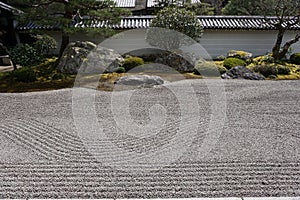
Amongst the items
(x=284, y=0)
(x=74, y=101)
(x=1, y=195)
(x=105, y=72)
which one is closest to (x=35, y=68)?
(x=105, y=72)

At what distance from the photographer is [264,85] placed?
7879mm

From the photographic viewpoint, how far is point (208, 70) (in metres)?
9.55

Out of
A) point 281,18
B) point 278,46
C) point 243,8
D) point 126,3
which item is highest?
point 126,3

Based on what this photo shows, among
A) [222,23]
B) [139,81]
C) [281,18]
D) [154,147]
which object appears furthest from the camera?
[222,23]

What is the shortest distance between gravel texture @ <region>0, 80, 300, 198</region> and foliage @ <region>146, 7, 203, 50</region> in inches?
181

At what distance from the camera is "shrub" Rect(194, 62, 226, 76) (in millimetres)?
9531

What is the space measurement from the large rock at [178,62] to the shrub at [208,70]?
43 centimetres

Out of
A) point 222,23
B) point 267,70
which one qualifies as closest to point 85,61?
point 267,70

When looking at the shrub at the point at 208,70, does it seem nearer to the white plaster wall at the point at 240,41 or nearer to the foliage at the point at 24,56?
the white plaster wall at the point at 240,41

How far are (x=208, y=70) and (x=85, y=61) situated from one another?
4650 mm

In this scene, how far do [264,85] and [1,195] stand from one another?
7.48m

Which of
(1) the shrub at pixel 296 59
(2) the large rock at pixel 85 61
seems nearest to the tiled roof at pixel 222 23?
(1) the shrub at pixel 296 59

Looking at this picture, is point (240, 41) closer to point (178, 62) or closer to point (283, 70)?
point (283, 70)

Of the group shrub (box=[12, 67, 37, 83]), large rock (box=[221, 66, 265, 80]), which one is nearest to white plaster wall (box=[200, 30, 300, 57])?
large rock (box=[221, 66, 265, 80])
